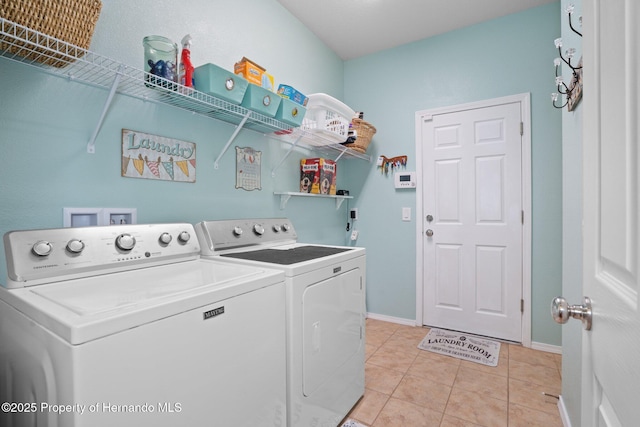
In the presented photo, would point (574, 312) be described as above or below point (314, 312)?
above

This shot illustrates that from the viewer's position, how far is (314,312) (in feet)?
4.51

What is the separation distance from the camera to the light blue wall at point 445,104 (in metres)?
2.47

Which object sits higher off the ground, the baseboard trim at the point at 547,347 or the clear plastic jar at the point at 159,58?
the clear plastic jar at the point at 159,58

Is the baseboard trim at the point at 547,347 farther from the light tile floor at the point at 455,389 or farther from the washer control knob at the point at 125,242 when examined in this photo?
the washer control knob at the point at 125,242

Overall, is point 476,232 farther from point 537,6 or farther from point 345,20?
point 345,20

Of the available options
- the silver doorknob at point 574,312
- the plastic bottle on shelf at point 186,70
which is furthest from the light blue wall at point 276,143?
the silver doorknob at point 574,312

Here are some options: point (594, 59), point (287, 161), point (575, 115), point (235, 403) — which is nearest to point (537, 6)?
point (575, 115)

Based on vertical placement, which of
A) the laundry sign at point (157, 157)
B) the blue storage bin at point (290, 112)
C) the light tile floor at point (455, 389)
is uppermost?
the blue storage bin at point (290, 112)

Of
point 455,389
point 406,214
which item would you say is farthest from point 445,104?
point 455,389

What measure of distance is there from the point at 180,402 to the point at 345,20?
2.84m

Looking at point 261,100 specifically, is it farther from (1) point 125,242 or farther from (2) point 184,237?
(1) point 125,242

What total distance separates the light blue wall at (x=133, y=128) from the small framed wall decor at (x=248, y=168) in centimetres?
4

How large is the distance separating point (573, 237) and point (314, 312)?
49.0 inches

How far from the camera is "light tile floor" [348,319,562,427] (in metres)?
1.69
